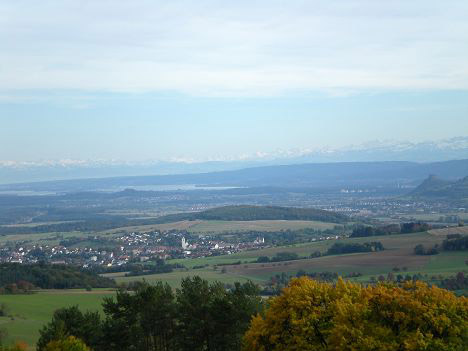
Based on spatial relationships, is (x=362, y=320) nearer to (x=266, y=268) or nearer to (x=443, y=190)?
(x=266, y=268)

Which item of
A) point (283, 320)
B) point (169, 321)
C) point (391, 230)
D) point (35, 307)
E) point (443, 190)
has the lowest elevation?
point (443, 190)

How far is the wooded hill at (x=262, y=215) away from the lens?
12631 centimetres

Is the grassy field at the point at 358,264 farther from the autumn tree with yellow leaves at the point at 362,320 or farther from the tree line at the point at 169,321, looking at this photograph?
the autumn tree with yellow leaves at the point at 362,320

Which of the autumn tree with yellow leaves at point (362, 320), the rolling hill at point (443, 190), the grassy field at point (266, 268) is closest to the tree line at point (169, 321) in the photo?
the autumn tree with yellow leaves at point (362, 320)

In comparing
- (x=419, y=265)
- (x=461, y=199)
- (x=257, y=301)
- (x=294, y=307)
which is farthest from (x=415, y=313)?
(x=461, y=199)

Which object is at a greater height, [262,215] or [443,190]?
[443,190]

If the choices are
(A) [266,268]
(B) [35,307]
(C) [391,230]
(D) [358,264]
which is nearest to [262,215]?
(C) [391,230]

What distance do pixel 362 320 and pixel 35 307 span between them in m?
30.8

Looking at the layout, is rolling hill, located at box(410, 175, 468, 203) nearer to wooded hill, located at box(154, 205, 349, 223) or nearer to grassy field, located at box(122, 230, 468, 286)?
wooded hill, located at box(154, 205, 349, 223)

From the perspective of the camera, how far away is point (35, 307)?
152 feet

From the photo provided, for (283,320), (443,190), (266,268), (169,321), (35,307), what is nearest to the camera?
(283,320)

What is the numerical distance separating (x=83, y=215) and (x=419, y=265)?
115383 millimetres

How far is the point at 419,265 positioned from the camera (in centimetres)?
5862

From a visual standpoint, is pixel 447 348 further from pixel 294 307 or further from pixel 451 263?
pixel 451 263
